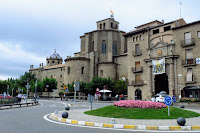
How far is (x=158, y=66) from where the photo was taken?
36406mm

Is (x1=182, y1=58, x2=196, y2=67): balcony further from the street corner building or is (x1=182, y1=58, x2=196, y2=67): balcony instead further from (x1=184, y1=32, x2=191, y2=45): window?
(x1=184, y1=32, x2=191, y2=45): window

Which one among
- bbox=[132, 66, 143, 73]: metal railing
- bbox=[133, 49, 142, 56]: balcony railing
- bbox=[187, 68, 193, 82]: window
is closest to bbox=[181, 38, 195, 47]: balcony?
bbox=[187, 68, 193, 82]: window

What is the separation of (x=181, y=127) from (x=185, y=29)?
29119mm

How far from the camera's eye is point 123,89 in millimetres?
47031

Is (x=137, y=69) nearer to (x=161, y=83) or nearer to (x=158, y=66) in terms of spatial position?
(x=158, y=66)

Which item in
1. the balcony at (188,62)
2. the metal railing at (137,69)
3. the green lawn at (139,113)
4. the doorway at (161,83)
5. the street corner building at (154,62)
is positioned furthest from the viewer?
the metal railing at (137,69)

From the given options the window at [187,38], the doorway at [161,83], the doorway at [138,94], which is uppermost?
the window at [187,38]

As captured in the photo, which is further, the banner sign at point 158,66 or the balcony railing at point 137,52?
the balcony railing at point 137,52

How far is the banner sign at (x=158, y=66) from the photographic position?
3562cm

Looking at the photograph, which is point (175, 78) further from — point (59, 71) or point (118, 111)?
point (59, 71)

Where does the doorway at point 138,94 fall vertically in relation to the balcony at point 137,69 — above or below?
below

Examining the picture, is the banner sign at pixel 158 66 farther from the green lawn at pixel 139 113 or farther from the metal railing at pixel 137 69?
the green lawn at pixel 139 113

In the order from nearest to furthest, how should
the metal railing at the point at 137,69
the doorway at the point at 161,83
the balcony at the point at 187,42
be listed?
the balcony at the point at 187,42 < the doorway at the point at 161,83 < the metal railing at the point at 137,69

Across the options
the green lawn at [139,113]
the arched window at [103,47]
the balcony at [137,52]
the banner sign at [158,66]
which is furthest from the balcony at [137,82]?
the green lawn at [139,113]
